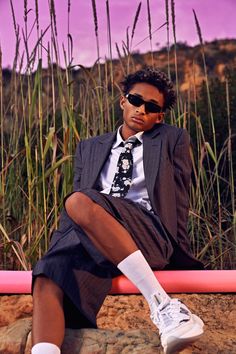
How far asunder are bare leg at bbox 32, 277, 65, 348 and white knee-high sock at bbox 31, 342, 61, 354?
0.01 meters

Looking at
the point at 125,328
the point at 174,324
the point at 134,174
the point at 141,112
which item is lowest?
the point at 125,328

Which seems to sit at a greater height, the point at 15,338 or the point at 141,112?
the point at 141,112

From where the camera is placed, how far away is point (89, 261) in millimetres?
2133

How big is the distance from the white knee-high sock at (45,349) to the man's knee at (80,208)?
1.01ft

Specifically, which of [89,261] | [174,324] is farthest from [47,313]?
[174,324]

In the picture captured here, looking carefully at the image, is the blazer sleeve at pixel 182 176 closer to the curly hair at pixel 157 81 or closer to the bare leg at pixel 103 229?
the curly hair at pixel 157 81

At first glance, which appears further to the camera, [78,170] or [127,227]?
[78,170]

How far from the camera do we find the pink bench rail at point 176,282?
219cm

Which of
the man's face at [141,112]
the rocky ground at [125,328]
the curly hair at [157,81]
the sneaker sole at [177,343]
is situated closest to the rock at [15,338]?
the rocky ground at [125,328]

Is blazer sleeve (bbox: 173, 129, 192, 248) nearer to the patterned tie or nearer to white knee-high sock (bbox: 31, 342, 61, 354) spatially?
the patterned tie

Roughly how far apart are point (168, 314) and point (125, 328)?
370mm

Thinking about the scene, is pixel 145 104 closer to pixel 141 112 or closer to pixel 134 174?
pixel 141 112

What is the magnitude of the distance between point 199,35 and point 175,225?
0.93 metres

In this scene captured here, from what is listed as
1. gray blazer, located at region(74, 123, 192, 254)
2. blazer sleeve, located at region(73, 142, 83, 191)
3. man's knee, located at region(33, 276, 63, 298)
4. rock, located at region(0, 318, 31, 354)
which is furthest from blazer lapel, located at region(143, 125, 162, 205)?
rock, located at region(0, 318, 31, 354)
